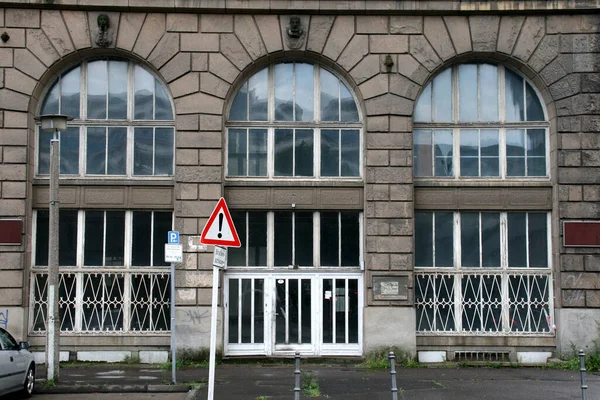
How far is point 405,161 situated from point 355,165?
1336 mm

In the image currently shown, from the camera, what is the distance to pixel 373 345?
61.4 feet

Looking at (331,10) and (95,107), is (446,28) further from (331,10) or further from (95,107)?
(95,107)

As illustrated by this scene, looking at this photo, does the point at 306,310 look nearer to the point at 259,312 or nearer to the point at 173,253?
the point at 259,312

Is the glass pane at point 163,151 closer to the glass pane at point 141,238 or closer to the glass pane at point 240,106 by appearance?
the glass pane at point 141,238

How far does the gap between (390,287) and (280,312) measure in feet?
9.64

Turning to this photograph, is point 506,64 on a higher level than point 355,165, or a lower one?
higher

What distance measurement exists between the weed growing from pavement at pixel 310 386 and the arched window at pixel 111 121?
21.4 feet

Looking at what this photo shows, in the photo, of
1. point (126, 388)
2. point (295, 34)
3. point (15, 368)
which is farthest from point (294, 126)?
point (15, 368)

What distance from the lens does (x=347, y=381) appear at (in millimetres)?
16266

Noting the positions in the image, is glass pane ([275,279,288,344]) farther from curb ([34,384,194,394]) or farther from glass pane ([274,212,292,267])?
curb ([34,384,194,394])

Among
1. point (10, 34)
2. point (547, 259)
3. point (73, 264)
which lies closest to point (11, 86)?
point (10, 34)

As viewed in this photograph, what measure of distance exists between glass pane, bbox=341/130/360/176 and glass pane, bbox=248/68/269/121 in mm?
2184

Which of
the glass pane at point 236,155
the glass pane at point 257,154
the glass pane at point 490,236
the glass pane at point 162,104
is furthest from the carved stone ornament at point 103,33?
the glass pane at point 490,236

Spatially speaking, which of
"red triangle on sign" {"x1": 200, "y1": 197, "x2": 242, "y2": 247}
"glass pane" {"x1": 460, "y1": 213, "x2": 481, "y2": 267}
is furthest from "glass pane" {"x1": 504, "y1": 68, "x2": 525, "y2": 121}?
"red triangle on sign" {"x1": 200, "y1": 197, "x2": 242, "y2": 247}
